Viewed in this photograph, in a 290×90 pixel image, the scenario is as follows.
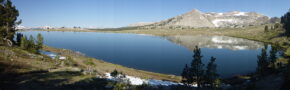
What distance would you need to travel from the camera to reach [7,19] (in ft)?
285

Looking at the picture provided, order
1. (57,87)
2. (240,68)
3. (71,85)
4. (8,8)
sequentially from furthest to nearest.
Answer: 1. (240,68)
2. (8,8)
3. (71,85)
4. (57,87)

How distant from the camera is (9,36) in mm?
92812

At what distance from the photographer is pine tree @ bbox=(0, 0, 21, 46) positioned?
3403 inches

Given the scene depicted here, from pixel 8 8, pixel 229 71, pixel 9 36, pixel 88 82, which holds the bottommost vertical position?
pixel 229 71

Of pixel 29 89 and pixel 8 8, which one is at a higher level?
pixel 8 8

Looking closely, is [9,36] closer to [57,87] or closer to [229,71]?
[57,87]

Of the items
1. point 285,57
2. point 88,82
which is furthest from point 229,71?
point 88,82

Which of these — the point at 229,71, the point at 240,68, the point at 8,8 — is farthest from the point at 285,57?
the point at 8,8

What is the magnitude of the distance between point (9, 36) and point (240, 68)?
119 m

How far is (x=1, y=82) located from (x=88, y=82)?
15.8 meters

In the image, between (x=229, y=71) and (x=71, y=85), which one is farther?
(x=229, y=71)

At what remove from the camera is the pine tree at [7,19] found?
8644 centimetres

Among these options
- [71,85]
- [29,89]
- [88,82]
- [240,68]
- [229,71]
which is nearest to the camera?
[29,89]

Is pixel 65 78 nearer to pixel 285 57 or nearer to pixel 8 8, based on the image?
pixel 8 8
